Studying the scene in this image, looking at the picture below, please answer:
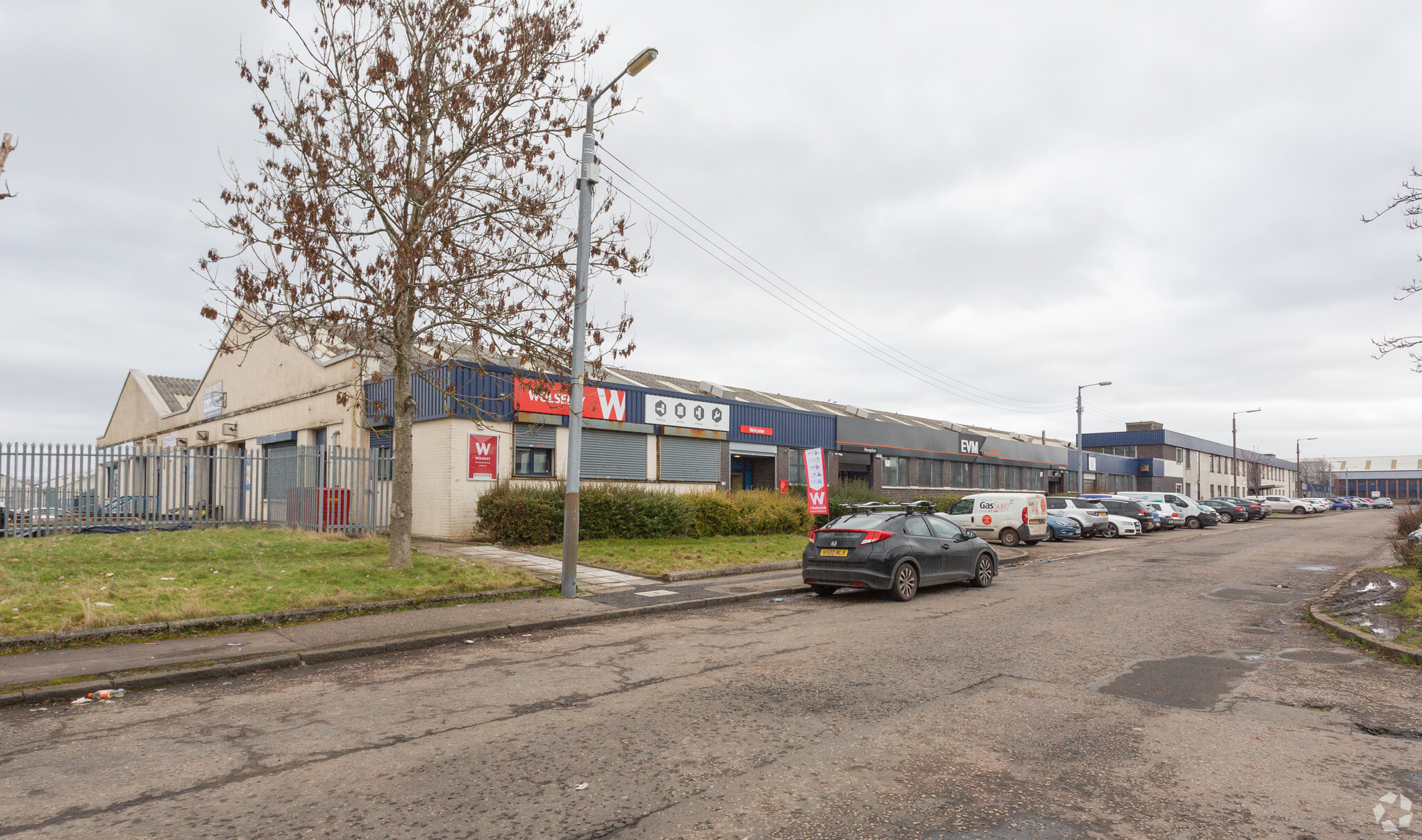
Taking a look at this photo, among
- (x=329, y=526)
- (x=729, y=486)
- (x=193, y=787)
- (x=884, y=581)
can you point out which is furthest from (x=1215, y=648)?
(x=729, y=486)

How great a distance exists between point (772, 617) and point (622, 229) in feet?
21.1

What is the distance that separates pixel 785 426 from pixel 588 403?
10.6 metres

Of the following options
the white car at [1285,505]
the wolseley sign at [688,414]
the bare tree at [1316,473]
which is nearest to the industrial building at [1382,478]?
the bare tree at [1316,473]

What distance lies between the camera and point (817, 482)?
22.9m

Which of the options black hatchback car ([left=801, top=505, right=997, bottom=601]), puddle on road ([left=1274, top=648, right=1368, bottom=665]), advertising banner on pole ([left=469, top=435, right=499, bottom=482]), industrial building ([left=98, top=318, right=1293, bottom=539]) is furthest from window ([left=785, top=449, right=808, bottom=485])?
puddle on road ([left=1274, top=648, right=1368, bottom=665])

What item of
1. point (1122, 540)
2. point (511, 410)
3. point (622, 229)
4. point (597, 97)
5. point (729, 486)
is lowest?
point (1122, 540)

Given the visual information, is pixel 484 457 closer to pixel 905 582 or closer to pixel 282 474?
pixel 282 474

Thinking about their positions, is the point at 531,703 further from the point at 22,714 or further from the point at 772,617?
the point at 772,617

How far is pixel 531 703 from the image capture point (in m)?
6.27

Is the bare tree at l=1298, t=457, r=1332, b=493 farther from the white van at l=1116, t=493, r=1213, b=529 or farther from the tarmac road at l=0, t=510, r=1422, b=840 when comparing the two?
the tarmac road at l=0, t=510, r=1422, b=840

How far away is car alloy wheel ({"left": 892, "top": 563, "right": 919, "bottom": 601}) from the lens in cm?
1240

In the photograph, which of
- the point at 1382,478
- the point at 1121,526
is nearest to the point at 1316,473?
the point at 1382,478

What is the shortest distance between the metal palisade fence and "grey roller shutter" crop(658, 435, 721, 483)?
8.43 metres

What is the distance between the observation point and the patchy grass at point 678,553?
15.3 metres
